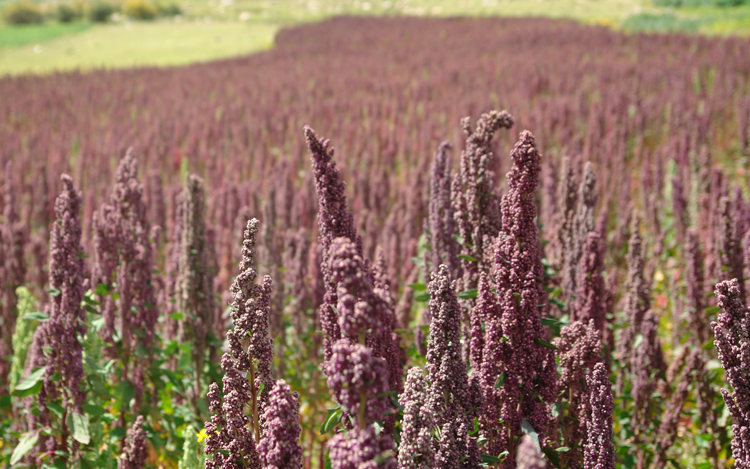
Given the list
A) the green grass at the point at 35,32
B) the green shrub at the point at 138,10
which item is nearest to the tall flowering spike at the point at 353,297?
the green grass at the point at 35,32

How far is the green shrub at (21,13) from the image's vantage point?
5091cm

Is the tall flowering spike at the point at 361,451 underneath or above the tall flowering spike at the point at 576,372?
above

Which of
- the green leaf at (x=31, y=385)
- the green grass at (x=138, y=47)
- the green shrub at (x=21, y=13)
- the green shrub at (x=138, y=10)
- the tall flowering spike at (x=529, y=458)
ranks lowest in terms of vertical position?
the green leaf at (x=31, y=385)

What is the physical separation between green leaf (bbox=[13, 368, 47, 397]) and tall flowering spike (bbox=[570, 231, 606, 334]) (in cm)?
269

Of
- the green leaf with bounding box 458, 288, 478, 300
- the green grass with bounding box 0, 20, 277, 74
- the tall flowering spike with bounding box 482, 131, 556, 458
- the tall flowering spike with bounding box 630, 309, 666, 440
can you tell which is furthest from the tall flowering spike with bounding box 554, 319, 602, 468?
the green grass with bounding box 0, 20, 277, 74

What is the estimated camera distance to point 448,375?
1608mm

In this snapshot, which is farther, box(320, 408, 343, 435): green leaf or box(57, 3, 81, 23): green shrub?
box(57, 3, 81, 23): green shrub

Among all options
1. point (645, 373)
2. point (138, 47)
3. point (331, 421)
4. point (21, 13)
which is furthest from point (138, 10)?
point (331, 421)

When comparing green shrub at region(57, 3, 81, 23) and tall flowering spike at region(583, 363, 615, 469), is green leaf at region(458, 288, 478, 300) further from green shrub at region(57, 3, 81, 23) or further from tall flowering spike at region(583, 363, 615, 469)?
green shrub at region(57, 3, 81, 23)

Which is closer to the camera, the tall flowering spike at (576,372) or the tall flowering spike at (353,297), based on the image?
the tall flowering spike at (353,297)

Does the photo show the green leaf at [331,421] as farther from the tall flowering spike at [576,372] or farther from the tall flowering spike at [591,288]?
the tall flowering spike at [591,288]

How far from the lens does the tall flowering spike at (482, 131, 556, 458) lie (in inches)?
75.0

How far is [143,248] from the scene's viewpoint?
3.60m

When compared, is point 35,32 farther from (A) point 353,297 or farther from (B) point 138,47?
(A) point 353,297
